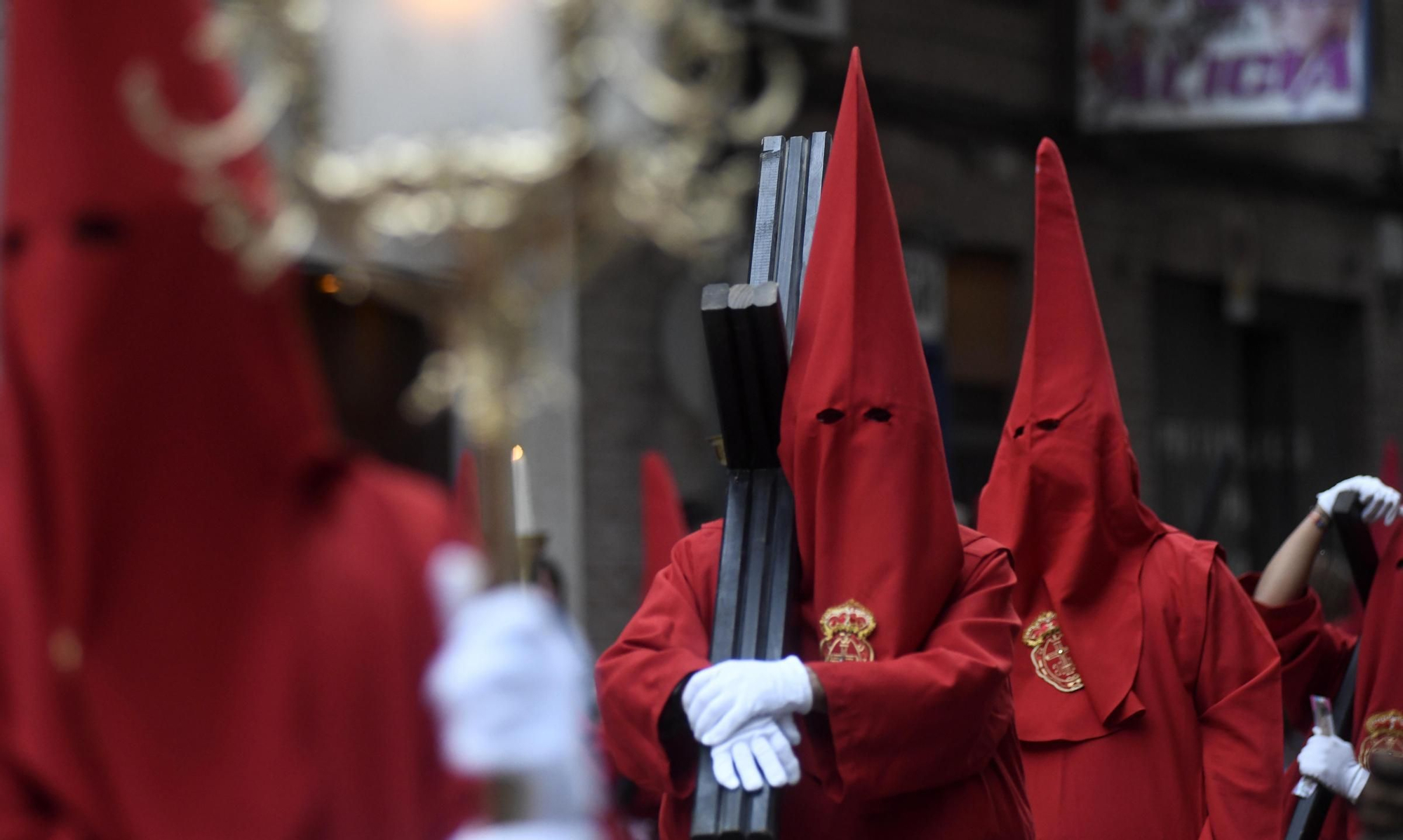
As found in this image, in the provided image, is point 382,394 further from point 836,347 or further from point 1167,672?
point 1167,672

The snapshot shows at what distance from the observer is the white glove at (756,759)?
3.50m

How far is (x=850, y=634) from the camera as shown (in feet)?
12.2

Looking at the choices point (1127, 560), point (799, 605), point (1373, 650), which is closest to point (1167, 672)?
point (1127, 560)

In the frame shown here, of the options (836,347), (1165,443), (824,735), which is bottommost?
(1165,443)

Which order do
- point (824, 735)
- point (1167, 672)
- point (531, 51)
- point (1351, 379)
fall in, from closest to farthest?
point (531, 51), point (824, 735), point (1167, 672), point (1351, 379)

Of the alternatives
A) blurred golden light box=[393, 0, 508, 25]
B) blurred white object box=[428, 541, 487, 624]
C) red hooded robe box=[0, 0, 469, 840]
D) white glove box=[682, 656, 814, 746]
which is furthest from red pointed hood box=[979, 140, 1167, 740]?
blurred golden light box=[393, 0, 508, 25]

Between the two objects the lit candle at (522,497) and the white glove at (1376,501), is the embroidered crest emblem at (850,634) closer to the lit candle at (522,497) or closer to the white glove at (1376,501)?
the lit candle at (522,497)

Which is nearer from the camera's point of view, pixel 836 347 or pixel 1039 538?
pixel 836 347

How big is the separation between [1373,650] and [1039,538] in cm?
96

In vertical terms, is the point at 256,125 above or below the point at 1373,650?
above

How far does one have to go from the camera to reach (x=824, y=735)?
3715 millimetres

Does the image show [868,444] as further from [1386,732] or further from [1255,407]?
[1255,407]

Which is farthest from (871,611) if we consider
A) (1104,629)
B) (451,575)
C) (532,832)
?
(532,832)

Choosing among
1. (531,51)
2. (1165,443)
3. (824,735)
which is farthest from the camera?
(1165,443)
